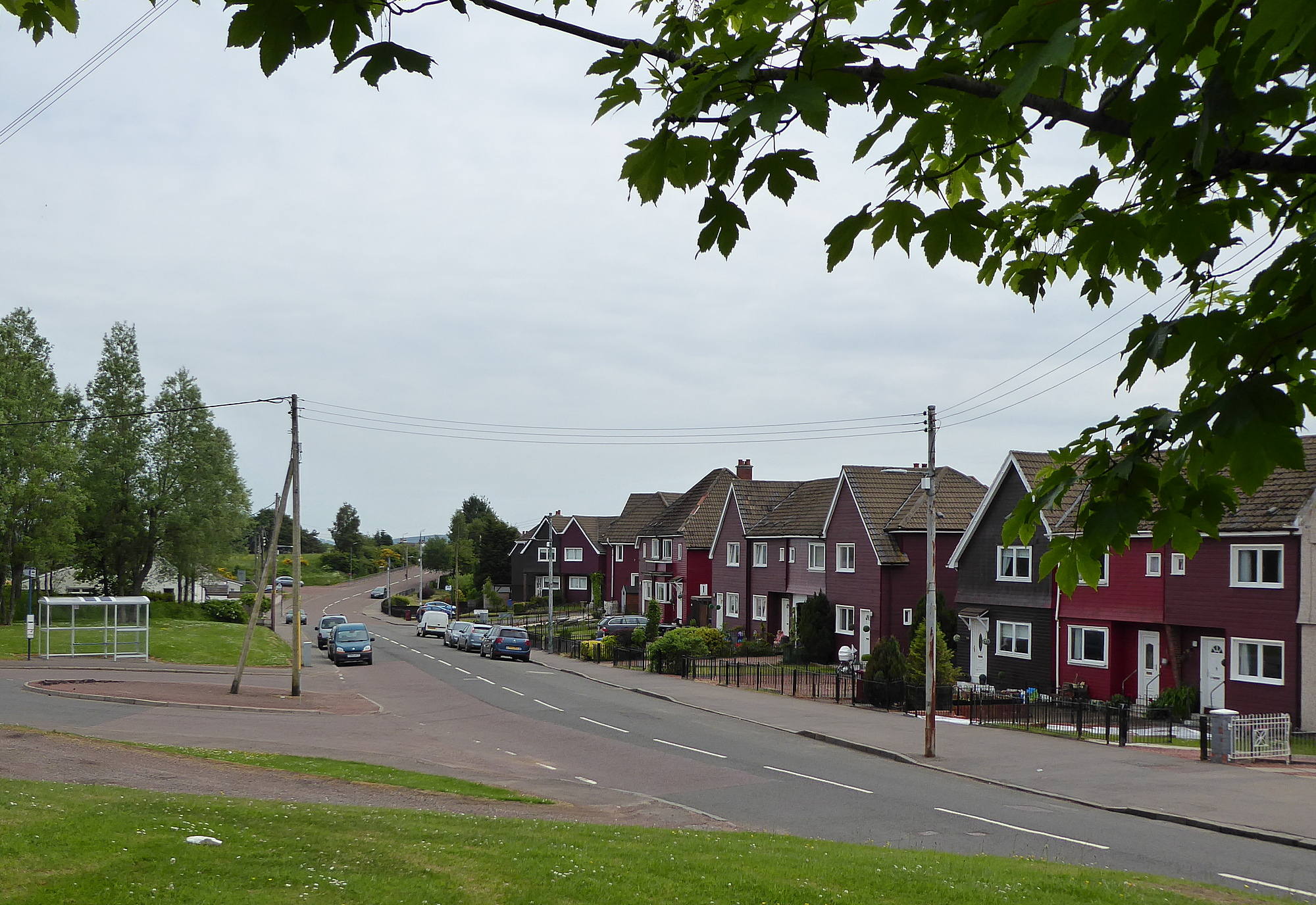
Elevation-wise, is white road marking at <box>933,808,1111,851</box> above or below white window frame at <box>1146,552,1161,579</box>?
below

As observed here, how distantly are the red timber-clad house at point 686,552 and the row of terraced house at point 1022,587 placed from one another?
1.55ft

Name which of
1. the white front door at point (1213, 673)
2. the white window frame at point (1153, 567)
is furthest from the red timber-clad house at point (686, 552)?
the white front door at point (1213, 673)

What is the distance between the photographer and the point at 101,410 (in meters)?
70.2

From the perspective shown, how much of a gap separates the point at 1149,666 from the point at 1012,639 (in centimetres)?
578

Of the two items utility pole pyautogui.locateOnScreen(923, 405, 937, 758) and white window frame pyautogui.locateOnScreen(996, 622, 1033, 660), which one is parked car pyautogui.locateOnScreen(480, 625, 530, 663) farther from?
utility pole pyautogui.locateOnScreen(923, 405, 937, 758)

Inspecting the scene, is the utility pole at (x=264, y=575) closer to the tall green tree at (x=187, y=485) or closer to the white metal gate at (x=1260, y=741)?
the white metal gate at (x=1260, y=741)

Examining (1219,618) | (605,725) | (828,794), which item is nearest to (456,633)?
(605,725)

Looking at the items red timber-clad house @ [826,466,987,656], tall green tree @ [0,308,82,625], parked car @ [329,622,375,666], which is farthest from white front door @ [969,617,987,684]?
tall green tree @ [0,308,82,625]

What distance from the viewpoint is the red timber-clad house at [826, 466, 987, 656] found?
48.3 m

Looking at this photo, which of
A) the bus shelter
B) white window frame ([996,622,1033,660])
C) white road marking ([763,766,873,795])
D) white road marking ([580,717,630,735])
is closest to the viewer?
white road marking ([763,766,873,795])

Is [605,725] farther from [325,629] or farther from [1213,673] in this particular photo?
[325,629]

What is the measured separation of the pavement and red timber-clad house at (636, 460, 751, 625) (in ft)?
108

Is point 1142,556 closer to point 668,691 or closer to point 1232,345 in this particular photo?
point 668,691

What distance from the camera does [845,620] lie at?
51.7 m
